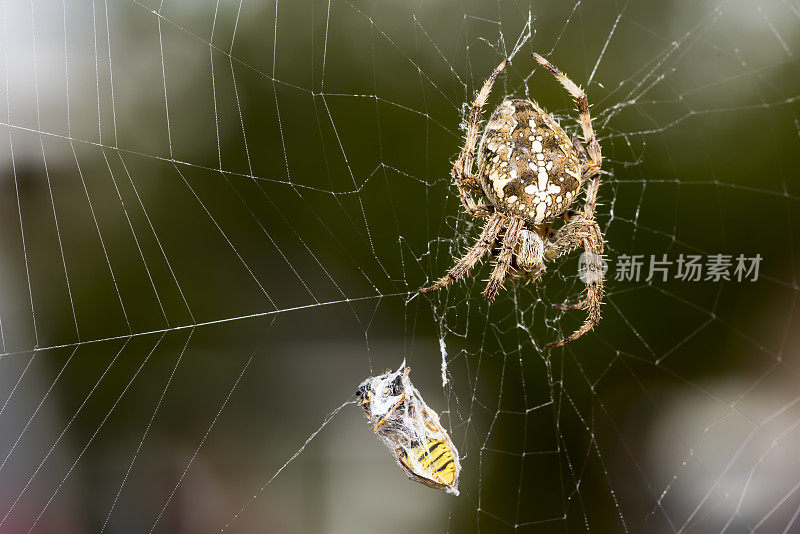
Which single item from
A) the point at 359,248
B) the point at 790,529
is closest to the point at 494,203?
the point at 359,248

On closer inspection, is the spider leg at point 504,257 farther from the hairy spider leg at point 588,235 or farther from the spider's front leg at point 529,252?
the hairy spider leg at point 588,235

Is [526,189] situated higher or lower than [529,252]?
higher

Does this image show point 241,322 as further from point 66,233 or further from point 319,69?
point 319,69

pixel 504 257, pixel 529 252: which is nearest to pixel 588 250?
pixel 529 252

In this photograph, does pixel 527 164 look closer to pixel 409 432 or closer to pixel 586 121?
pixel 586 121

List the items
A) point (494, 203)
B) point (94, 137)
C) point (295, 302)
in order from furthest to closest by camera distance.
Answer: point (295, 302) → point (94, 137) → point (494, 203)
